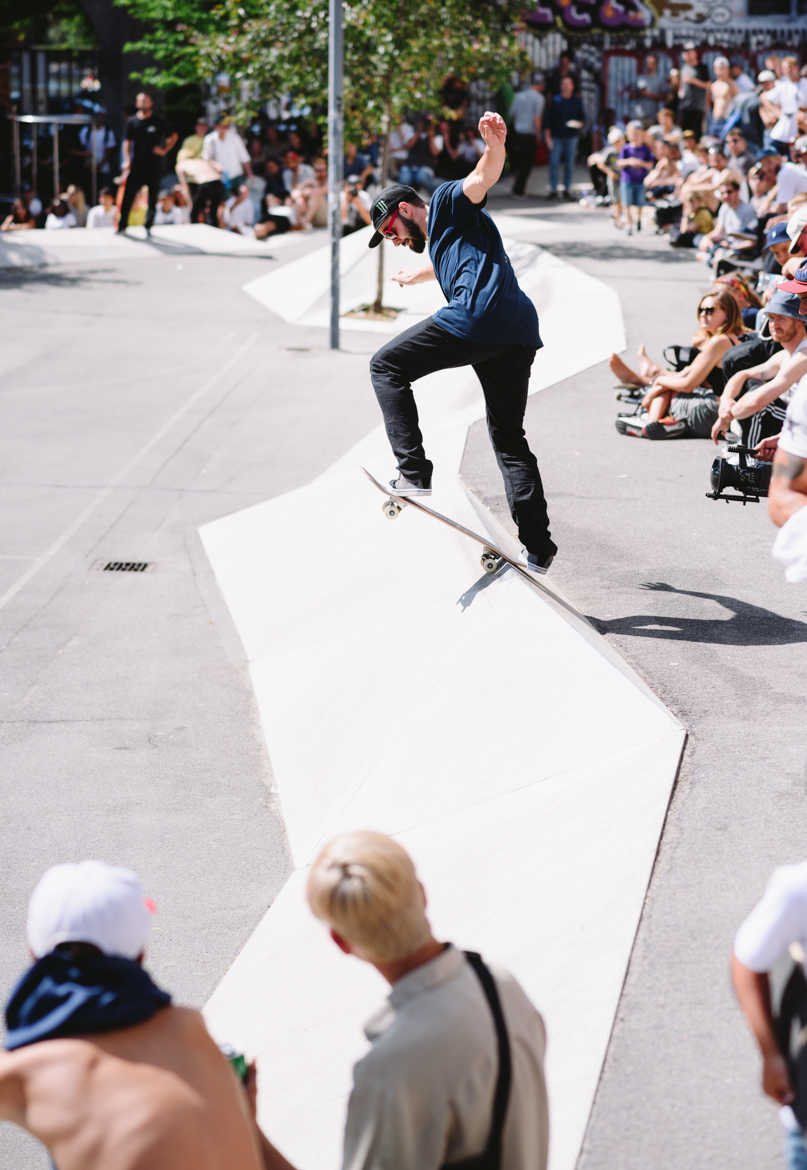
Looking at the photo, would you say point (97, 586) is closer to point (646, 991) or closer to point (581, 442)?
point (581, 442)

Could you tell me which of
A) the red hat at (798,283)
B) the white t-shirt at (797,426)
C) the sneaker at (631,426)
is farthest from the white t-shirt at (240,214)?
the white t-shirt at (797,426)

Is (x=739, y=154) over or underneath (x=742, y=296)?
over

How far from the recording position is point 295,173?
24000 mm

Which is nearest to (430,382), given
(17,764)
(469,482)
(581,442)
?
(581,442)

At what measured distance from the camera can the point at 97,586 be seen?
8547 millimetres

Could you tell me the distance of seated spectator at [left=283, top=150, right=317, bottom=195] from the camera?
23.9m

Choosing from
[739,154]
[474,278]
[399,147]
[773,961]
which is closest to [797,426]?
[773,961]

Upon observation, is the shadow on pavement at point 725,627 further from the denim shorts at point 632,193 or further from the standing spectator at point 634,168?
the denim shorts at point 632,193

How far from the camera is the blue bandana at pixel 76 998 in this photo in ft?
7.25

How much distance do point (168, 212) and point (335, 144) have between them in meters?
10.2

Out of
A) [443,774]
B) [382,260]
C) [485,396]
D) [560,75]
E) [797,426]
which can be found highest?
[560,75]

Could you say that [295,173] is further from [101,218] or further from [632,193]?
[632,193]

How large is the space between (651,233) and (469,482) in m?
13.5

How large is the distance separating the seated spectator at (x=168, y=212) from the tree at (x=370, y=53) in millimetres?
7024
